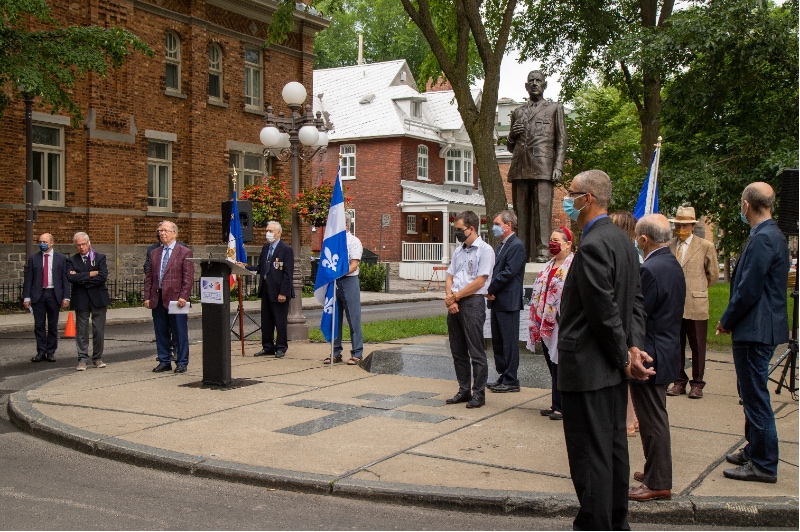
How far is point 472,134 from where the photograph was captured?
19.9m

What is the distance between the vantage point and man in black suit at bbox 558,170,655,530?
4465mm

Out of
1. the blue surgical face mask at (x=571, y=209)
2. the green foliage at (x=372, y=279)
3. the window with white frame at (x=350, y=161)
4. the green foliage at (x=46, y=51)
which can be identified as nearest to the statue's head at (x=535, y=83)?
the blue surgical face mask at (x=571, y=209)

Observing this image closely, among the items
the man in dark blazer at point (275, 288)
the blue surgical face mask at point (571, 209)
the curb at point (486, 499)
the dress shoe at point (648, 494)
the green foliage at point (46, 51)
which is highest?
the green foliage at point (46, 51)

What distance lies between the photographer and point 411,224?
45.8 meters

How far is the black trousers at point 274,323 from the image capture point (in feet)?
41.7

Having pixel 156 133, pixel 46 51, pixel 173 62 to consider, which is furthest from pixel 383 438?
pixel 173 62

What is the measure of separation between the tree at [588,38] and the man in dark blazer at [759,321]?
2110cm

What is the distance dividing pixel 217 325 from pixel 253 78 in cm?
2271

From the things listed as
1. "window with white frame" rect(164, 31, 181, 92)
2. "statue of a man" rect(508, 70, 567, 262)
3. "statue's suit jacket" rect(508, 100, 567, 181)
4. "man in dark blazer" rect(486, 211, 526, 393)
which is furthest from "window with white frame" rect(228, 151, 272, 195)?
"man in dark blazer" rect(486, 211, 526, 393)

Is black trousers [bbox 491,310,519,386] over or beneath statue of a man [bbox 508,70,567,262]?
beneath

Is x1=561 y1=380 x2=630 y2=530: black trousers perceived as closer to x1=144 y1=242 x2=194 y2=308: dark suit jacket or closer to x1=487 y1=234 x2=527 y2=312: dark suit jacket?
x1=487 y1=234 x2=527 y2=312: dark suit jacket

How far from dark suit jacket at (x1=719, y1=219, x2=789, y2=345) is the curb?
3.97ft

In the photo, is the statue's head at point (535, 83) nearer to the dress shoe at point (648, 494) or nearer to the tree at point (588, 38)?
the dress shoe at point (648, 494)

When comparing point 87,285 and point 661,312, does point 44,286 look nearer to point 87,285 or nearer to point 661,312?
point 87,285
